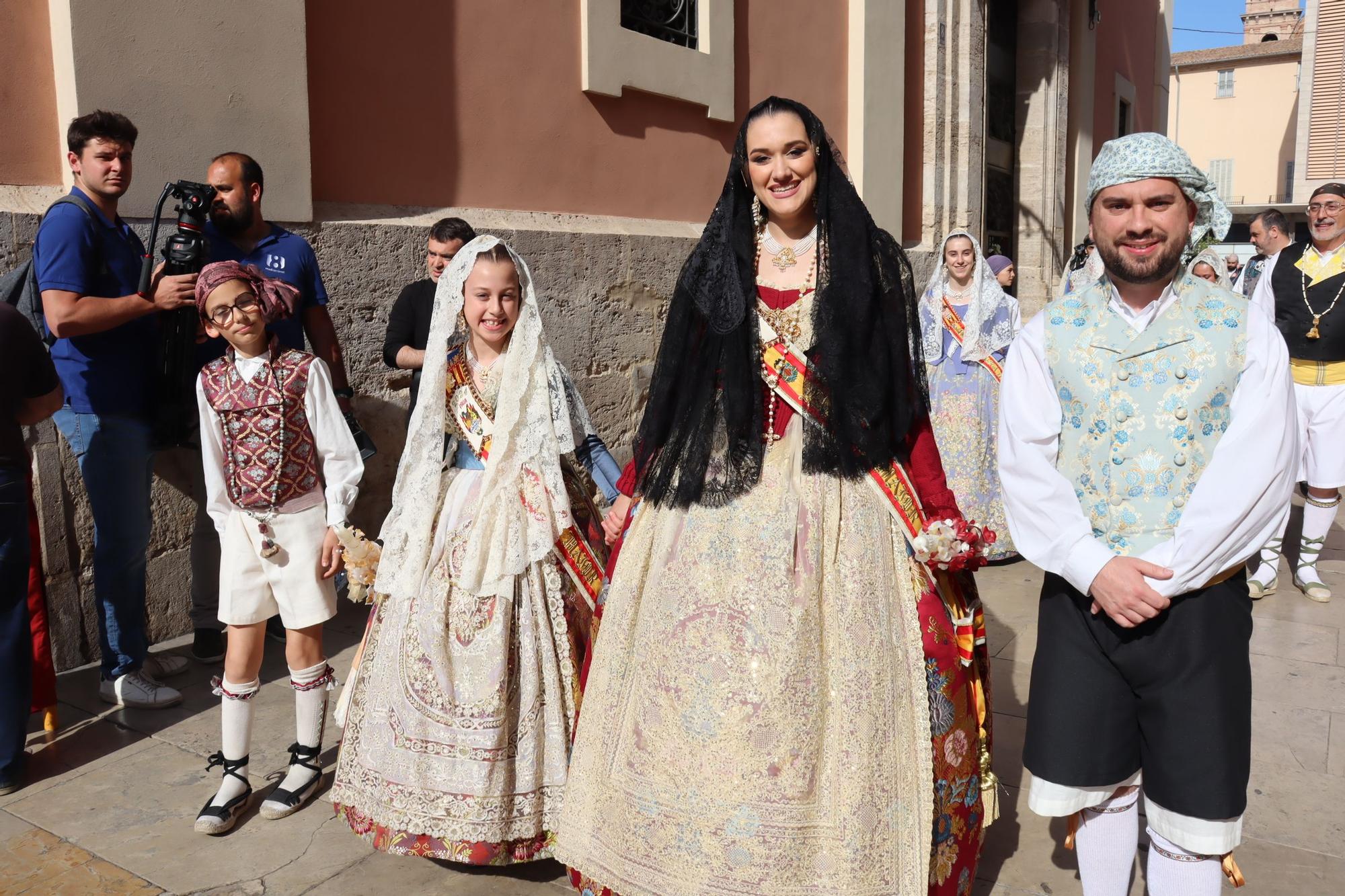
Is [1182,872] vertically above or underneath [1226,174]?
underneath

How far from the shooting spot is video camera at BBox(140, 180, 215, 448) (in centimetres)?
399

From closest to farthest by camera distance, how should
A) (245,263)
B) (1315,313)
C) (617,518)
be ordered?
(617,518), (245,263), (1315,313)

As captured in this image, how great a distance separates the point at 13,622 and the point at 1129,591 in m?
3.23

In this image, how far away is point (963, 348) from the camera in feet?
19.5

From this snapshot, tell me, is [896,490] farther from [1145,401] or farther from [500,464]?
[500,464]

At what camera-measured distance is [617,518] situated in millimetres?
2760

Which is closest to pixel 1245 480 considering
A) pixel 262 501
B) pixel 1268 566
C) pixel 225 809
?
pixel 262 501

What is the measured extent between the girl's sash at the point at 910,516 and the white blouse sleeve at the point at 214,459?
172 centimetres

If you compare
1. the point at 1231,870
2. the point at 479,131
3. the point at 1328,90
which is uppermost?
the point at 1328,90

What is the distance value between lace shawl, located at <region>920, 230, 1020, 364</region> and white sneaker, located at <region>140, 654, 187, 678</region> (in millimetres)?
3988

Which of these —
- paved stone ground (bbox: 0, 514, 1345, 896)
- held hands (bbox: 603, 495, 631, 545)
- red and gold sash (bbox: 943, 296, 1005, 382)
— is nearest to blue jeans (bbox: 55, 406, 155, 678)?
paved stone ground (bbox: 0, 514, 1345, 896)

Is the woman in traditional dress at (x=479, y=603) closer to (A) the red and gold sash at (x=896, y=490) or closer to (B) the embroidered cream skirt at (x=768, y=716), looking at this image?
(B) the embroidered cream skirt at (x=768, y=716)

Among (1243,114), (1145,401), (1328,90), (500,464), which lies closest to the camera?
(1145,401)

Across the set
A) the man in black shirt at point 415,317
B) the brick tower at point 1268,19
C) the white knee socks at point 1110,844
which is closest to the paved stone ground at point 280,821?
the white knee socks at point 1110,844
